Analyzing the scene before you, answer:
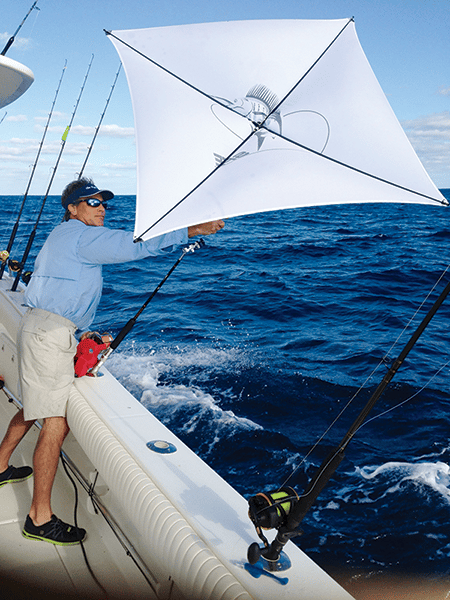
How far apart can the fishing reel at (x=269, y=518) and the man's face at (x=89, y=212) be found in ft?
4.70

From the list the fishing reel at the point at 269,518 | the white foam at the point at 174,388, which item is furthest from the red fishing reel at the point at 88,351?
the white foam at the point at 174,388

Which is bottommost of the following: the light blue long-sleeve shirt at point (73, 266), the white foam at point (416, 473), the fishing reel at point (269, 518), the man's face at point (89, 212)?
the white foam at point (416, 473)

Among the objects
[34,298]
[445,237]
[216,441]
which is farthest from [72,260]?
[445,237]

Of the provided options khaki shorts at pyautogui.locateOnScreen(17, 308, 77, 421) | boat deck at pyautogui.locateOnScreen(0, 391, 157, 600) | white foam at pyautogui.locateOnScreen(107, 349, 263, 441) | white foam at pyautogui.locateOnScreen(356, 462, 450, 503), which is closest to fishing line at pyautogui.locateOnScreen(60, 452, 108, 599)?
boat deck at pyautogui.locateOnScreen(0, 391, 157, 600)

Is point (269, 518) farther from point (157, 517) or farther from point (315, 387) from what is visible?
point (315, 387)

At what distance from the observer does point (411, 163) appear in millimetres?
1911

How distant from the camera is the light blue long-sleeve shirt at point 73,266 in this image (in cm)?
210

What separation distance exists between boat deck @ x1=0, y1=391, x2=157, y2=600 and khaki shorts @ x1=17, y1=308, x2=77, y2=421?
514 mm

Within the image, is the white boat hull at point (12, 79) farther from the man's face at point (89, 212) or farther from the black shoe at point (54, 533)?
the black shoe at point (54, 533)

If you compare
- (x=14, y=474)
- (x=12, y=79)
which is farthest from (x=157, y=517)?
(x=12, y=79)

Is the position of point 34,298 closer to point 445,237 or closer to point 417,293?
point 417,293

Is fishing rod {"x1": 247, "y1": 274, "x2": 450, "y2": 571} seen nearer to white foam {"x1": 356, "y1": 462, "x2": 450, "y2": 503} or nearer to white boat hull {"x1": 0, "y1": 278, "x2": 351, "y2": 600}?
white boat hull {"x1": 0, "y1": 278, "x2": 351, "y2": 600}

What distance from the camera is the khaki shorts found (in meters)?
2.21

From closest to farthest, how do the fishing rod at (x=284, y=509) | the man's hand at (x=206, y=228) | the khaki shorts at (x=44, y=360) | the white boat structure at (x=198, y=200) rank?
the fishing rod at (x=284, y=509), the white boat structure at (x=198, y=200), the man's hand at (x=206, y=228), the khaki shorts at (x=44, y=360)
